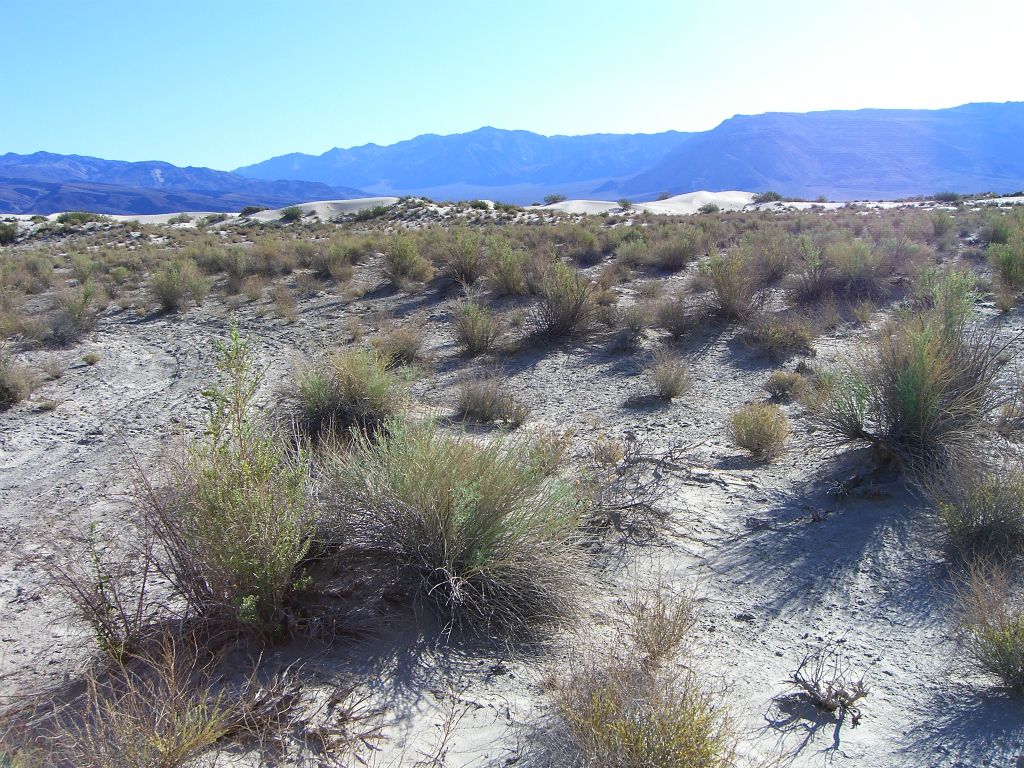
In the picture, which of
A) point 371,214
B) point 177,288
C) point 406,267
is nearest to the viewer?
point 177,288

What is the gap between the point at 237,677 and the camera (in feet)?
9.71

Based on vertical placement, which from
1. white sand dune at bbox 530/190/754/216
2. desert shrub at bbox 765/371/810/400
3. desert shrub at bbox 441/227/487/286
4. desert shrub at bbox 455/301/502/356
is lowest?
white sand dune at bbox 530/190/754/216

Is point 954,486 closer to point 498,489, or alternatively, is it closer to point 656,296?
point 498,489

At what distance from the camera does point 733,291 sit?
10.5 metres

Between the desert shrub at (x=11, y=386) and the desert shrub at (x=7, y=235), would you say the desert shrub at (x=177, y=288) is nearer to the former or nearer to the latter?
the desert shrub at (x=11, y=386)

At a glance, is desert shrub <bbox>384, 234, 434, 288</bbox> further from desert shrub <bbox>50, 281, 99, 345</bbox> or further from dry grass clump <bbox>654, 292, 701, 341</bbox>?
dry grass clump <bbox>654, 292, 701, 341</bbox>

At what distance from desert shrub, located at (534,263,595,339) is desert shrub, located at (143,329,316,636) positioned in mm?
7162

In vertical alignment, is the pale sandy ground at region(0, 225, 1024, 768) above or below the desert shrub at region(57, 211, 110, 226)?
below

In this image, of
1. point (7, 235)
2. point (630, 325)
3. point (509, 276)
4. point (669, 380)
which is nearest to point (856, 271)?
point (630, 325)

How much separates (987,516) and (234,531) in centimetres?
419

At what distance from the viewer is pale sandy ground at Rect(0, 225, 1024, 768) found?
279 cm

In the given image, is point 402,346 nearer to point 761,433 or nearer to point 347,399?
point 347,399

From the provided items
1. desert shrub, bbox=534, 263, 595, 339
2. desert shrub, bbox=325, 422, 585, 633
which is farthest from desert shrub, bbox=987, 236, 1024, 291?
desert shrub, bbox=325, 422, 585, 633

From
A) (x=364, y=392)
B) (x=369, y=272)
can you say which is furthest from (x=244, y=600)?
(x=369, y=272)
